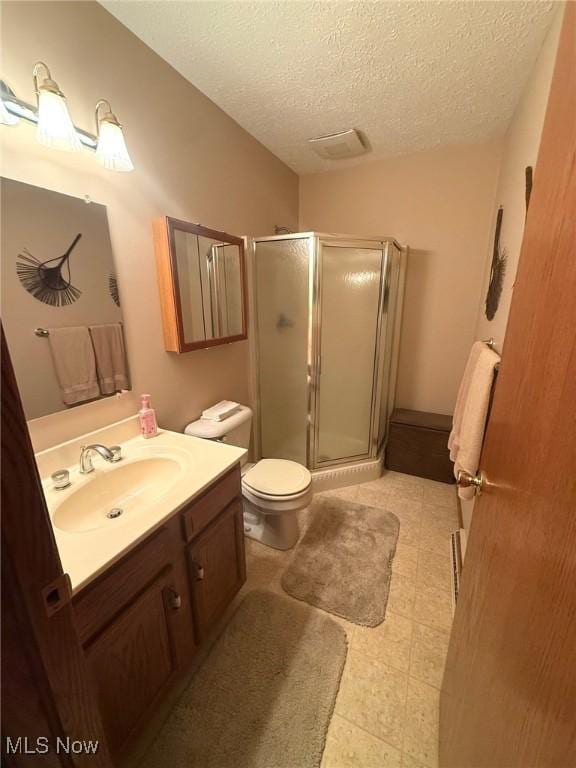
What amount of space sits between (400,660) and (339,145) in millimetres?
2874

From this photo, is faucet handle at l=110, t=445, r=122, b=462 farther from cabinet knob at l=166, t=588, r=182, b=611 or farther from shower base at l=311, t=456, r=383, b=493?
shower base at l=311, t=456, r=383, b=493

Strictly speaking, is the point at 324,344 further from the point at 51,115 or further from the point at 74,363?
the point at 51,115

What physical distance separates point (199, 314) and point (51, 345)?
0.74 meters

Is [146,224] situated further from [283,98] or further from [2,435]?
[2,435]

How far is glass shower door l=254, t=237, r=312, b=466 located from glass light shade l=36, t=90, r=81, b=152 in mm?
1239

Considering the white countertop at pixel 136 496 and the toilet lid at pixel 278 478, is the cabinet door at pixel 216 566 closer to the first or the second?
the white countertop at pixel 136 496

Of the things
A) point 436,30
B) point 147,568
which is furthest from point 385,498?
point 436,30

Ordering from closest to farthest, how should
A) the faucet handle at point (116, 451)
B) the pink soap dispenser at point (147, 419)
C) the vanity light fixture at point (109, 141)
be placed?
the vanity light fixture at point (109, 141) < the faucet handle at point (116, 451) < the pink soap dispenser at point (147, 419)

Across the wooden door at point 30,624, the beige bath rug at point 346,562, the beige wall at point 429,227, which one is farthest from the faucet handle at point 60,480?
the beige wall at point 429,227

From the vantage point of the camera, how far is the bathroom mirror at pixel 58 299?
3.16 ft

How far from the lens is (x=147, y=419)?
139 centimetres

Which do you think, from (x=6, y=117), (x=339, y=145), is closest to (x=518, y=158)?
(x=339, y=145)

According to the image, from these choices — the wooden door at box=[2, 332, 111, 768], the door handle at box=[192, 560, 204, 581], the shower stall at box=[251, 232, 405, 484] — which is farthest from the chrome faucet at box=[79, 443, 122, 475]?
the shower stall at box=[251, 232, 405, 484]

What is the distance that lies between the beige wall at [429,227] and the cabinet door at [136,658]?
2330 millimetres
